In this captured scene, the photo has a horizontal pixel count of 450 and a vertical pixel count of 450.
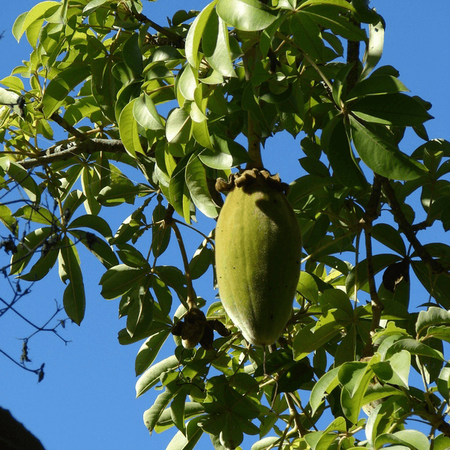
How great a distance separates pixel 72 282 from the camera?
229cm

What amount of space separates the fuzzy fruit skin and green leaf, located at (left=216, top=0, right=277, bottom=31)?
1.13 ft

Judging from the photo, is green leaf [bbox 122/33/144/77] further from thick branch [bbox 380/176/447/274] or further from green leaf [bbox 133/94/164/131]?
thick branch [bbox 380/176/447/274]

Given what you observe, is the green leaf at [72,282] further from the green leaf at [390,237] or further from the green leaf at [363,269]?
the green leaf at [390,237]

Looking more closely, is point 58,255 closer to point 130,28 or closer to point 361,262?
point 130,28

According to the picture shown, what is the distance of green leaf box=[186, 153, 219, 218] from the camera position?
166 centimetres

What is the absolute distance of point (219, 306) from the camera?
8.34ft

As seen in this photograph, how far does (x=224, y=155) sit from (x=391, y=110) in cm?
40

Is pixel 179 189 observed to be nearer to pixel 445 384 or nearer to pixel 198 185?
pixel 198 185

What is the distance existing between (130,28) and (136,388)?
1.16 metres

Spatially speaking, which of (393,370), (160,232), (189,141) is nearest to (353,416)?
(393,370)

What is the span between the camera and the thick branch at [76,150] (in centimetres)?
227

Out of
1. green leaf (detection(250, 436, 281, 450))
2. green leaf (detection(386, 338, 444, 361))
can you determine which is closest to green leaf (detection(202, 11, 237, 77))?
green leaf (detection(386, 338, 444, 361))

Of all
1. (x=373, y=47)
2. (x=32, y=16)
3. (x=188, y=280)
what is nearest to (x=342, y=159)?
(x=373, y=47)

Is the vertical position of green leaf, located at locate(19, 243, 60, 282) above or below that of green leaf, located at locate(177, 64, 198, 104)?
below
